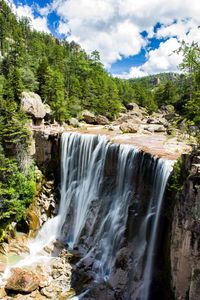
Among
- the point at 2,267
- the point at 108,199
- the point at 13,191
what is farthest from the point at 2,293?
the point at 108,199

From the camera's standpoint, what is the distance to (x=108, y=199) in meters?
22.5

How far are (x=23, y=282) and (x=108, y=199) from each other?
7.81 meters

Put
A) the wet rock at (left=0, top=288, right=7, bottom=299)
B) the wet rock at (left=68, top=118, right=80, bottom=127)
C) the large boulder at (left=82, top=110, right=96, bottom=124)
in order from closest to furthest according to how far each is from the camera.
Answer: the wet rock at (left=0, top=288, right=7, bottom=299), the wet rock at (left=68, top=118, right=80, bottom=127), the large boulder at (left=82, top=110, right=96, bottom=124)

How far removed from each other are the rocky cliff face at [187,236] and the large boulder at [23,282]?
851 centimetres

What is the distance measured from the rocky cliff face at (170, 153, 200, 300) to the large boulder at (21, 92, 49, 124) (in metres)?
19.8

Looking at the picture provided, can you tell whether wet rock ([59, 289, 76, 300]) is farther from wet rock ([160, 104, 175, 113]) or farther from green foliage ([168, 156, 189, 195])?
wet rock ([160, 104, 175, 113])

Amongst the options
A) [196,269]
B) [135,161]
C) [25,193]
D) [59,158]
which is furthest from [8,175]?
[196,269]

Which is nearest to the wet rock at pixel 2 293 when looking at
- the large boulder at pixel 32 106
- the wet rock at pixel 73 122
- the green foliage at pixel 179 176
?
the green foliage at pixel 179 176

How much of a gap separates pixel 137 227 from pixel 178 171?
5.11 m

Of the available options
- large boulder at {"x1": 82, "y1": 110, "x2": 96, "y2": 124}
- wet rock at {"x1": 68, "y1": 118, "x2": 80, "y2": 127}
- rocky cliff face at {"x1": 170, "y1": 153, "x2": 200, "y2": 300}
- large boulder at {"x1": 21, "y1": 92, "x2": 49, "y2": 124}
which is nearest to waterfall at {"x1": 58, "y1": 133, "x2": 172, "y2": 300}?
rocky cliff face at {"x1": 170, "y1": 153, "x2": 200, "y2": 300}

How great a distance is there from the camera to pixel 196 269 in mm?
12672

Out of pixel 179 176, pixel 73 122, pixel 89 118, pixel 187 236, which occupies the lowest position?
pixel 187 236

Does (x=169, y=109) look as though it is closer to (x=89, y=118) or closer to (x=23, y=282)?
(x=89, y=118)

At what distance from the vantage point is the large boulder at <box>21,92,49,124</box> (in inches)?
1207
